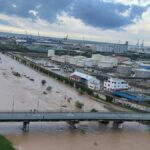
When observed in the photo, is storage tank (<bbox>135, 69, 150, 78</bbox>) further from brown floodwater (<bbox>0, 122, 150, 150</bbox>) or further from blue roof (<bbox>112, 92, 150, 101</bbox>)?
brown floodwater (<bbox>0, 122, 150, 150</bbox>)

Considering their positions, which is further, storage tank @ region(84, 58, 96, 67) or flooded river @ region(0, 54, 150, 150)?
storage tank @ region(84, 58, 96, 67)

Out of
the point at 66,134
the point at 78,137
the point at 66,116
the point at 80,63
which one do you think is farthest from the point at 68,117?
the point at 80,63

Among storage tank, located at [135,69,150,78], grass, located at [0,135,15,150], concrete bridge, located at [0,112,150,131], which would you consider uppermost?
concrete bridge, located at [0,112,150,131]

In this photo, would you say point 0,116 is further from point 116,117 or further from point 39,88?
point 39,88

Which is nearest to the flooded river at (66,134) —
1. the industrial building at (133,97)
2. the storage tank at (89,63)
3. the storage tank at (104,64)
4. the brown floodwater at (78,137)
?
the brown floodwater at (78,137)

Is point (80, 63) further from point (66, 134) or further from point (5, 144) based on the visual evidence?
point (5, 144)

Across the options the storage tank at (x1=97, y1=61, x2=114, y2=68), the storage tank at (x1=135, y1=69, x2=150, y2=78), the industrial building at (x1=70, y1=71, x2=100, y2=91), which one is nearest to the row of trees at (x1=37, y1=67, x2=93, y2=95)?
the industrial building at (x1=70, y1=71, x2=100, y2=91)

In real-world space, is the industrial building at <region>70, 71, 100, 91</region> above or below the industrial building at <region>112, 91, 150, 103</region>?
above
